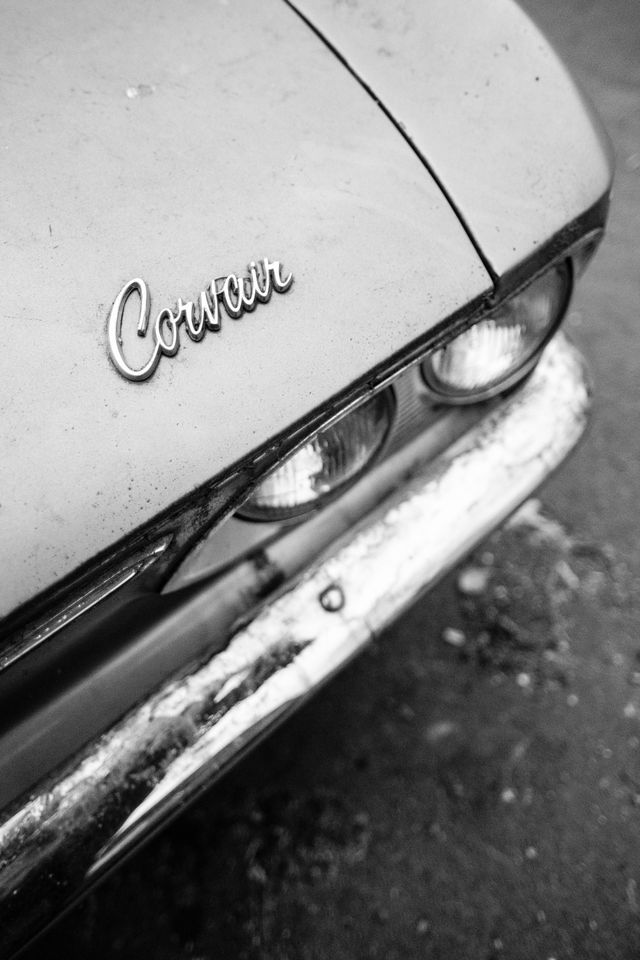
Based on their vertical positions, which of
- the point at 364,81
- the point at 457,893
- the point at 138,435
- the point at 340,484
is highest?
the point at 364,81

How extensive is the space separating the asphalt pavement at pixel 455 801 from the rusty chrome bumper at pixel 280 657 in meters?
0.66

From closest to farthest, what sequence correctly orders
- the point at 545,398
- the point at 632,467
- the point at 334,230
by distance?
the point at 334,230, the point at 545,398, the point at 632,467

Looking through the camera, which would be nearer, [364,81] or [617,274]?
[364,81]

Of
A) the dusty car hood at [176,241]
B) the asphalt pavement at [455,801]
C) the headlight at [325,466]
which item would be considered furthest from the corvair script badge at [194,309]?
the asphalt pavement at [455,801]

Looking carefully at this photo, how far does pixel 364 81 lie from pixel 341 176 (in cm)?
22

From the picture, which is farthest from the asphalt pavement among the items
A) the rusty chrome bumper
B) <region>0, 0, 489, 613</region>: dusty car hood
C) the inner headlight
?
<region>0, 0, 489, 613</region>: dusty car hood

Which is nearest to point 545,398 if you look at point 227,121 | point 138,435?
point 227,121

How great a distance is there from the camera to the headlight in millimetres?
1162

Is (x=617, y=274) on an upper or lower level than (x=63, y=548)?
lower

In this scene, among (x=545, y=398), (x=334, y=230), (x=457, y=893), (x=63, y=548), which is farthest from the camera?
(x=457, y=893)

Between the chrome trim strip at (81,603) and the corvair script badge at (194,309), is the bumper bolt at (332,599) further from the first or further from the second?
the corvair script badge at (194,309)

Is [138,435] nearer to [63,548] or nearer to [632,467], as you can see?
[63,548]

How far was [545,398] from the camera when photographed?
61.2 inches

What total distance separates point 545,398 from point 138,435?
3.03ft
